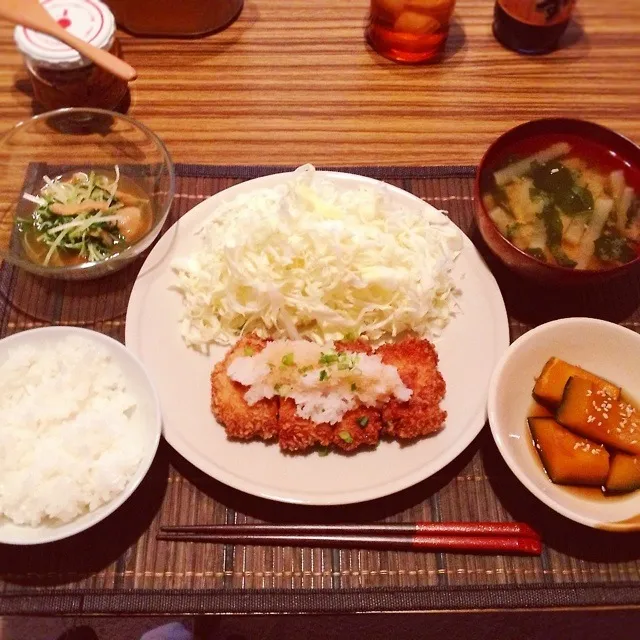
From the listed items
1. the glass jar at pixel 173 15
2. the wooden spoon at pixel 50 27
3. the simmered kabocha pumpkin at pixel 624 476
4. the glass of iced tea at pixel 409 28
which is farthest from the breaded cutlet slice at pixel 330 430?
the glass jar at pixel 173 15

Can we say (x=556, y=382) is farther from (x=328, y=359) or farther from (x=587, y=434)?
(x=328, y=359)

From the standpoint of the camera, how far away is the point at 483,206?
6.27 feet

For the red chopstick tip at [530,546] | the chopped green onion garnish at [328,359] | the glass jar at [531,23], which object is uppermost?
the glass jar at [531,23]

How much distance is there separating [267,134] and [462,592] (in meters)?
1.75

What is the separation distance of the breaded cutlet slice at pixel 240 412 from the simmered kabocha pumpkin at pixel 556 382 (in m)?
0.76

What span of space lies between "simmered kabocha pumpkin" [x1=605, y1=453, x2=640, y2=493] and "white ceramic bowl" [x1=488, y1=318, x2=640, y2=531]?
25 millimetres

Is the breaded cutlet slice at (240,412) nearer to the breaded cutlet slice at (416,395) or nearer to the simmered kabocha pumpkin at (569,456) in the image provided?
the breaded cutlet slice at (416,395)

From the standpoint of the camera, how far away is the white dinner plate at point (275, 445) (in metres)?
1.66

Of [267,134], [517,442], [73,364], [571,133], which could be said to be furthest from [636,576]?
[267,134]

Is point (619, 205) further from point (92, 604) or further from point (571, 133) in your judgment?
point (92, 604)

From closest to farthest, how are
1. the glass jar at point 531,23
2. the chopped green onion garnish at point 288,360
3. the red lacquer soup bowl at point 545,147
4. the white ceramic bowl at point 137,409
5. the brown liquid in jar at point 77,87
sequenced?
the white ceramic bowl at point 137,409
the chopped green onion garnish at point 288,360
the red lacquer soup bowl at point 545,147
the brown liquid in jar at point 77,87
the glass jar at point 531,23

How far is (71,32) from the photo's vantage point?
2232 mm

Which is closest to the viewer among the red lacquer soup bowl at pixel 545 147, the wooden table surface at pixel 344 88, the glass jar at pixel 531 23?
the red lacquer soup bowl at pixel 545 147

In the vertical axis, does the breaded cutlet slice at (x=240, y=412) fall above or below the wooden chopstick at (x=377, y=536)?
above
